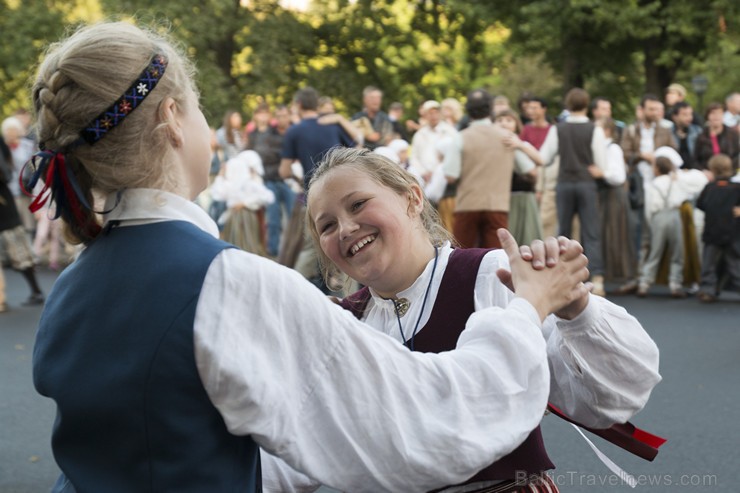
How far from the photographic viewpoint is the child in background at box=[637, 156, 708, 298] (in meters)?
10.9

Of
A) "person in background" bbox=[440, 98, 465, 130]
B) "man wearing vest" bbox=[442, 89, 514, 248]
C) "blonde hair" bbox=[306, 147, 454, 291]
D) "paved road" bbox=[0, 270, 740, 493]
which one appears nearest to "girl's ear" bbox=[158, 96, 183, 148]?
"blonde hair" bbox=[306, 147, 454, 291]

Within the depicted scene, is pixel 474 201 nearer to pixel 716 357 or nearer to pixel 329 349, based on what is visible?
pixel 716 357

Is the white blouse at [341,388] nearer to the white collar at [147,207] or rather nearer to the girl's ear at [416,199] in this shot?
the white collar at [147,207]

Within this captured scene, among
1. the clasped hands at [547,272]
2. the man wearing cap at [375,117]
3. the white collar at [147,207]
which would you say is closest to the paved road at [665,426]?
the clasped hands at [547,272]

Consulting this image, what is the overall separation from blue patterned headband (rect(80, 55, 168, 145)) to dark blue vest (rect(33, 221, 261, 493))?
0.17m

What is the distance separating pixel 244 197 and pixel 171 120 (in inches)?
441

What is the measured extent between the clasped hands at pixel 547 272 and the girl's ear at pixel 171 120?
591 millimetres

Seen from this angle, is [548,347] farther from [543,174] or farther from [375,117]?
[375,117]

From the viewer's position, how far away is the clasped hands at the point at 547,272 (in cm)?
177

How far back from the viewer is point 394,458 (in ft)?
5.06

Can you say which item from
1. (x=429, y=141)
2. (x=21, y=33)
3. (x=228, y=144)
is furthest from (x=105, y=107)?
(x=21, y=33)

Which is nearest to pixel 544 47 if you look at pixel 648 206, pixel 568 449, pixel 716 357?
pixel 648 206

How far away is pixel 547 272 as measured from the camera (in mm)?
1801

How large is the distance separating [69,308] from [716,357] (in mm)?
6532
